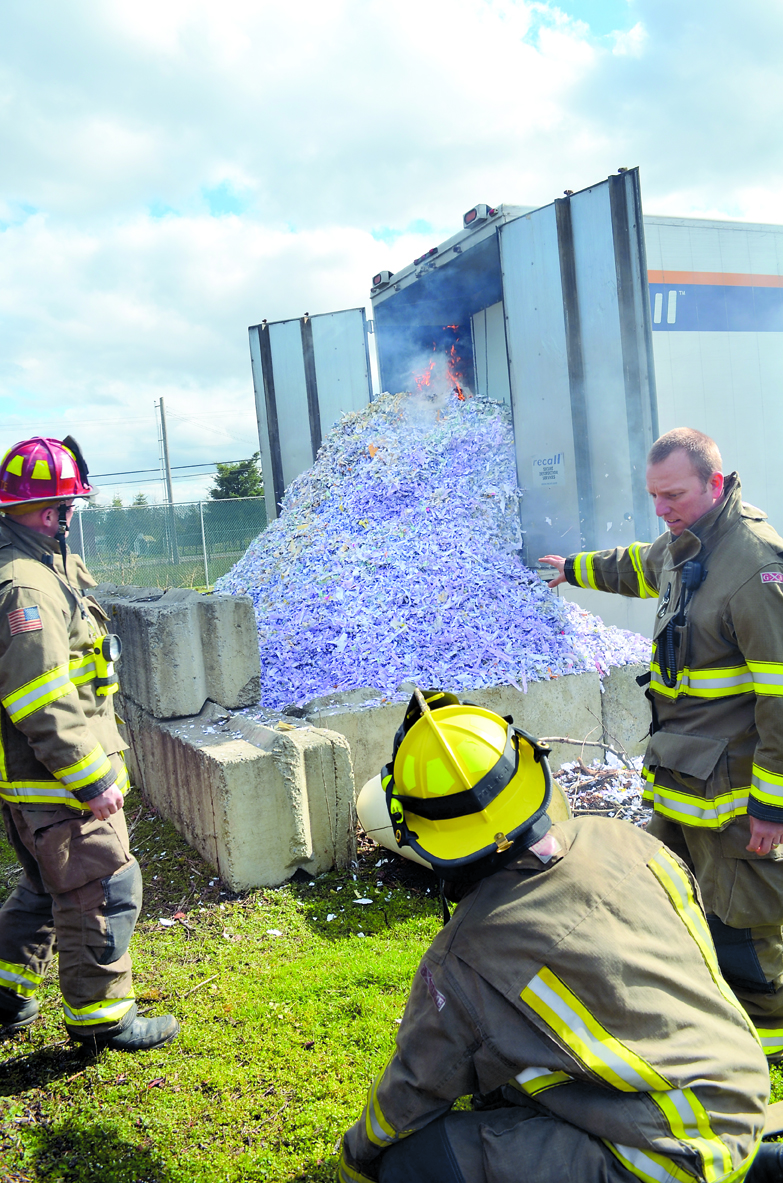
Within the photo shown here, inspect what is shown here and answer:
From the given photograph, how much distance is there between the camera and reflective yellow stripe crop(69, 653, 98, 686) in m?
2.82

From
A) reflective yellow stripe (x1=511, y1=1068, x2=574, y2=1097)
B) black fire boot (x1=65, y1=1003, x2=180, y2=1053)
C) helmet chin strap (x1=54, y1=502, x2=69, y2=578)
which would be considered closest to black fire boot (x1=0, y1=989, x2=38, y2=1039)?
black fire boot (x1=65, y1=1003, x2=180, y2=1053)

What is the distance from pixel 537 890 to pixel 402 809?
1.11 ft

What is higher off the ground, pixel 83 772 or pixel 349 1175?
pixel 83 772

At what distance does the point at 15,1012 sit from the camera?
9.45 ft

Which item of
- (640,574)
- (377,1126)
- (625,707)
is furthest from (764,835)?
(625,707)

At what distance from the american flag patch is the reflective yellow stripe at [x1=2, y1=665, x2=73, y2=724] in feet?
0.54

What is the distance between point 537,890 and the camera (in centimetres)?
157

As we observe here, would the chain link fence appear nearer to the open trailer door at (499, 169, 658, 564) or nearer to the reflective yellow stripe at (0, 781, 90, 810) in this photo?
the open trailer door at (499, 169, 658, 564)

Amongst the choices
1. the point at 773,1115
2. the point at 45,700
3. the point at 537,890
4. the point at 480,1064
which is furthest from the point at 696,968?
the point at 45,700

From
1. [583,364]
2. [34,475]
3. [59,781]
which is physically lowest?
Result: [59,781]

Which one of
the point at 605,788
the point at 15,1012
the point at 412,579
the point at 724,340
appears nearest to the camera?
the point at 15,1012

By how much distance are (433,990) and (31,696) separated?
67.5 inches

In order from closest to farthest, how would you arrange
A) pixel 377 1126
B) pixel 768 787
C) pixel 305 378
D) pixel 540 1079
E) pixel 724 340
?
pixel 540 1079 < pixel 377 1126 < pixel 768 787 < pixel 724 340 < pixel 305 378

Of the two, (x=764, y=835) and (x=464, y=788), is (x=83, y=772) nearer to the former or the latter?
(x=464, y=788)
